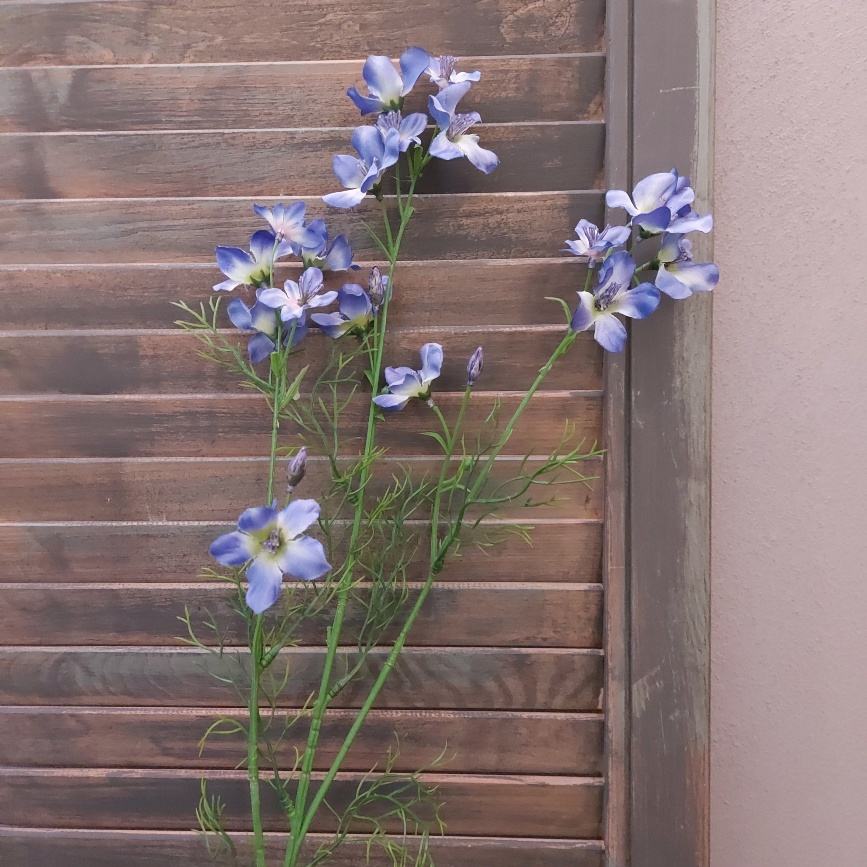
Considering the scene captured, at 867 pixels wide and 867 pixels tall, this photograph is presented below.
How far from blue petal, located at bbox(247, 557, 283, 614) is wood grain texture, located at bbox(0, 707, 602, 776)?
21cm

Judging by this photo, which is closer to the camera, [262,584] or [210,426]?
[262,584]

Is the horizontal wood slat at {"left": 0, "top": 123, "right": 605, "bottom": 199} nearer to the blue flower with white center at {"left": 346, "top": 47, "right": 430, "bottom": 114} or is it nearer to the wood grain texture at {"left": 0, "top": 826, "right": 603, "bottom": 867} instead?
the blue flower with white center at {"left": 346, "top": 47, "right": 430, "bottom": 114}

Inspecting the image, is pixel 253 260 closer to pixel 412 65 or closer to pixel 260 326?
pixel 260 326

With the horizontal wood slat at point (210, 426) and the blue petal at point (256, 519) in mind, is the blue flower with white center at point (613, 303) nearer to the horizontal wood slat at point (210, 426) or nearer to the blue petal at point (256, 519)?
the horizontal wood slat at point (210, 426)

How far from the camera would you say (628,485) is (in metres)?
0.62

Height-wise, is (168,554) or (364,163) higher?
(364,163)

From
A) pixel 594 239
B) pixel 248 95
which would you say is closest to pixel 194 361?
pixel 248 95

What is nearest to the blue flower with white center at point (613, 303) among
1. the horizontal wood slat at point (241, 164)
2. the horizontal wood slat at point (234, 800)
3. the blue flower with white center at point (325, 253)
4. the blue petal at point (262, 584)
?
the horizontal wood slat at point (241, 164)

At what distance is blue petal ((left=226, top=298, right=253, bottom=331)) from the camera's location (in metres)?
0.59

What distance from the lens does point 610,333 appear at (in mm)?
579

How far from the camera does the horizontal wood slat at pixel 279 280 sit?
63 centimetres

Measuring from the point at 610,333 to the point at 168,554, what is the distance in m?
0.50

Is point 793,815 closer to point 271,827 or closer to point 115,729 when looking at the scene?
point 271,827

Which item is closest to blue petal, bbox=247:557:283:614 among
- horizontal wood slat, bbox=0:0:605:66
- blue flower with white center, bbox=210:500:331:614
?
blue flower with white center, bbox=210:500:331:614
